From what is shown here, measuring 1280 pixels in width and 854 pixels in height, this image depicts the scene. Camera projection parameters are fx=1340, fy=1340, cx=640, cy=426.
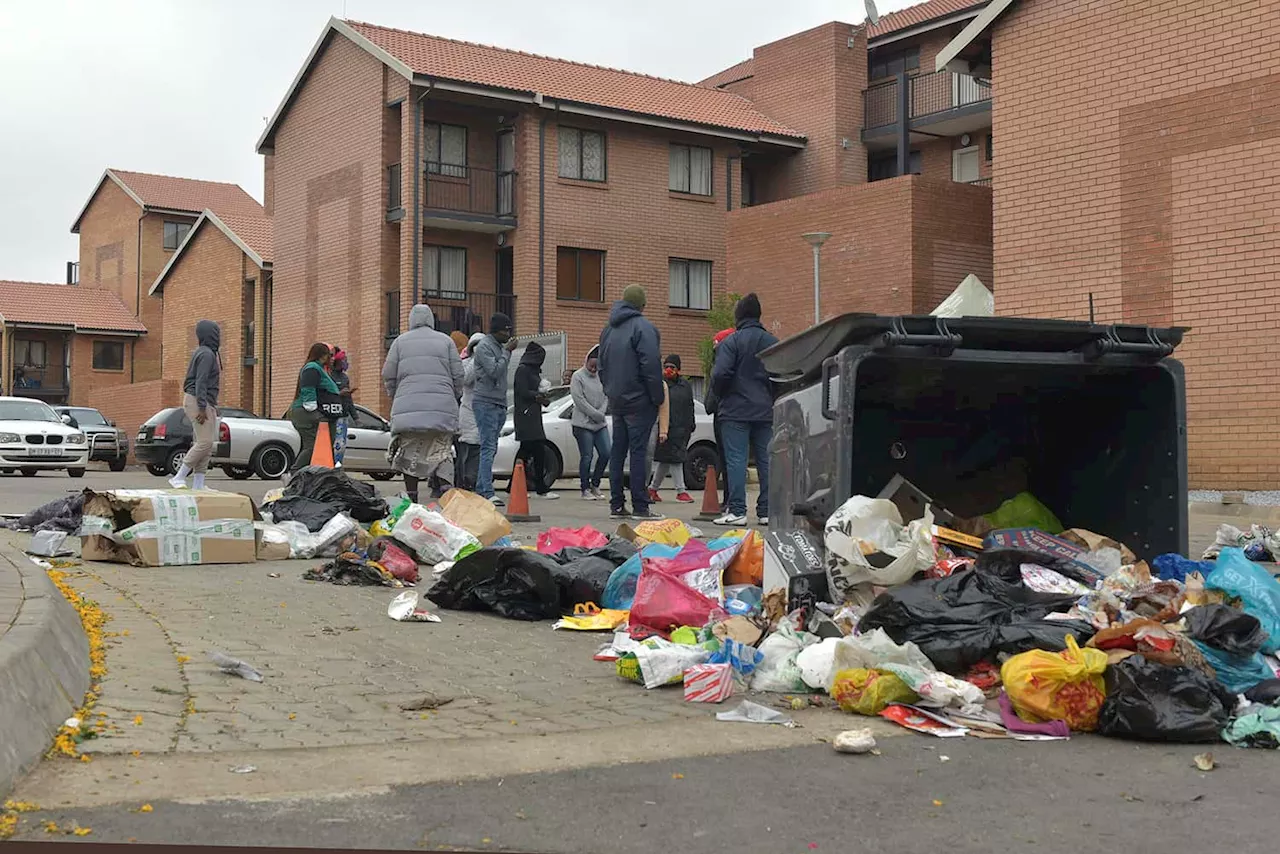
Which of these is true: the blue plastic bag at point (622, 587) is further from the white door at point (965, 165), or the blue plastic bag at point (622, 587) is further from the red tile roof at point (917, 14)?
the red tile roof at point (917, 14)

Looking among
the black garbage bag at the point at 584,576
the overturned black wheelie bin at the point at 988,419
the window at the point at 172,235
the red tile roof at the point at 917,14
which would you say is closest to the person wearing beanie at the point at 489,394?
the black garbage bag at the point at 584,576

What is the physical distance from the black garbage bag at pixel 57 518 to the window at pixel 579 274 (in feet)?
73.3

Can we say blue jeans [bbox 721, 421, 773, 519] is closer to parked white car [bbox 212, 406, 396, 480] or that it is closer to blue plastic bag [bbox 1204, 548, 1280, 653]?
blue plastic bag [bbox 1204, 548, 1280, 653]

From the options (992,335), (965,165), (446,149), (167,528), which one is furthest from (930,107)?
(992,335)

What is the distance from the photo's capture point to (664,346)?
3356cm

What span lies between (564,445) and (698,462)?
6.81 ft

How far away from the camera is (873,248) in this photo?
88.1ft

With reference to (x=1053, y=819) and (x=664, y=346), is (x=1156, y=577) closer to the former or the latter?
(x=1053, y=819)

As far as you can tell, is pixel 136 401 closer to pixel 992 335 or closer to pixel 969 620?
pixel 992 335

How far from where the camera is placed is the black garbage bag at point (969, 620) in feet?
17.4

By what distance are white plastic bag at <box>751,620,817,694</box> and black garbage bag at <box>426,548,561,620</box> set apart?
1624mm

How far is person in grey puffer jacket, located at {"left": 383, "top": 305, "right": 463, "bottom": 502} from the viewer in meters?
11.9

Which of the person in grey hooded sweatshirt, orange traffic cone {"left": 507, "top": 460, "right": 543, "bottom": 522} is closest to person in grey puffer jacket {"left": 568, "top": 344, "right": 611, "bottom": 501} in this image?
orange traffic cone {"left": 507, "top": 460, "right": 543, "bottom": 522}

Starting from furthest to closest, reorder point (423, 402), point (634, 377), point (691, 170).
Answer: point (691, 170)
point (634, 377)
point (423, 402)
